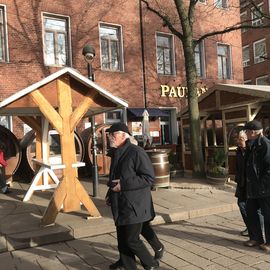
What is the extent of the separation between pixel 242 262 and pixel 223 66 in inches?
732

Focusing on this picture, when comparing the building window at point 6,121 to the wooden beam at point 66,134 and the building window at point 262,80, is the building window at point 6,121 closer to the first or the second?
the wooden beam at point 66,134

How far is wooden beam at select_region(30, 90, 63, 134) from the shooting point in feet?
22.9

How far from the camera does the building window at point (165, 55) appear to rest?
1958 cm

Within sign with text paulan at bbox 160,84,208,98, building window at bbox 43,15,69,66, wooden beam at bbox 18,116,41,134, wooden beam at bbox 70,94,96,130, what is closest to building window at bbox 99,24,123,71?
building window at bbox 43,15,69,66

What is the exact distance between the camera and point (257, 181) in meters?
5.49

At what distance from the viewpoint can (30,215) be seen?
7930 mm

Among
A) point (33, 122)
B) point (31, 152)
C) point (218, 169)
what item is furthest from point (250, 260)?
point (31, 152)

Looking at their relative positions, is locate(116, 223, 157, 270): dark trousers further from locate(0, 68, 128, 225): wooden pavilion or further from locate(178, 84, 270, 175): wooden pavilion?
locate(178, 84, 270, 175): wooden pavilion

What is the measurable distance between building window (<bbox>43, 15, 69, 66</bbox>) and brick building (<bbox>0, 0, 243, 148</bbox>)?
0.02 metres

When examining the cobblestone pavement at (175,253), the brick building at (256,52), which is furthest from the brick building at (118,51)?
the brick building at (256,52)

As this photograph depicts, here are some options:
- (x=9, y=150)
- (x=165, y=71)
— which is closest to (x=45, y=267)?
(x=9, y=150)

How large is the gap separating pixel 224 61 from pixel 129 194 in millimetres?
19515

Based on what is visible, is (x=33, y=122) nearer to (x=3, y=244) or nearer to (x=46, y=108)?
(x=46, y=108)

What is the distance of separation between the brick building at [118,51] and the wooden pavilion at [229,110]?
170 inches
